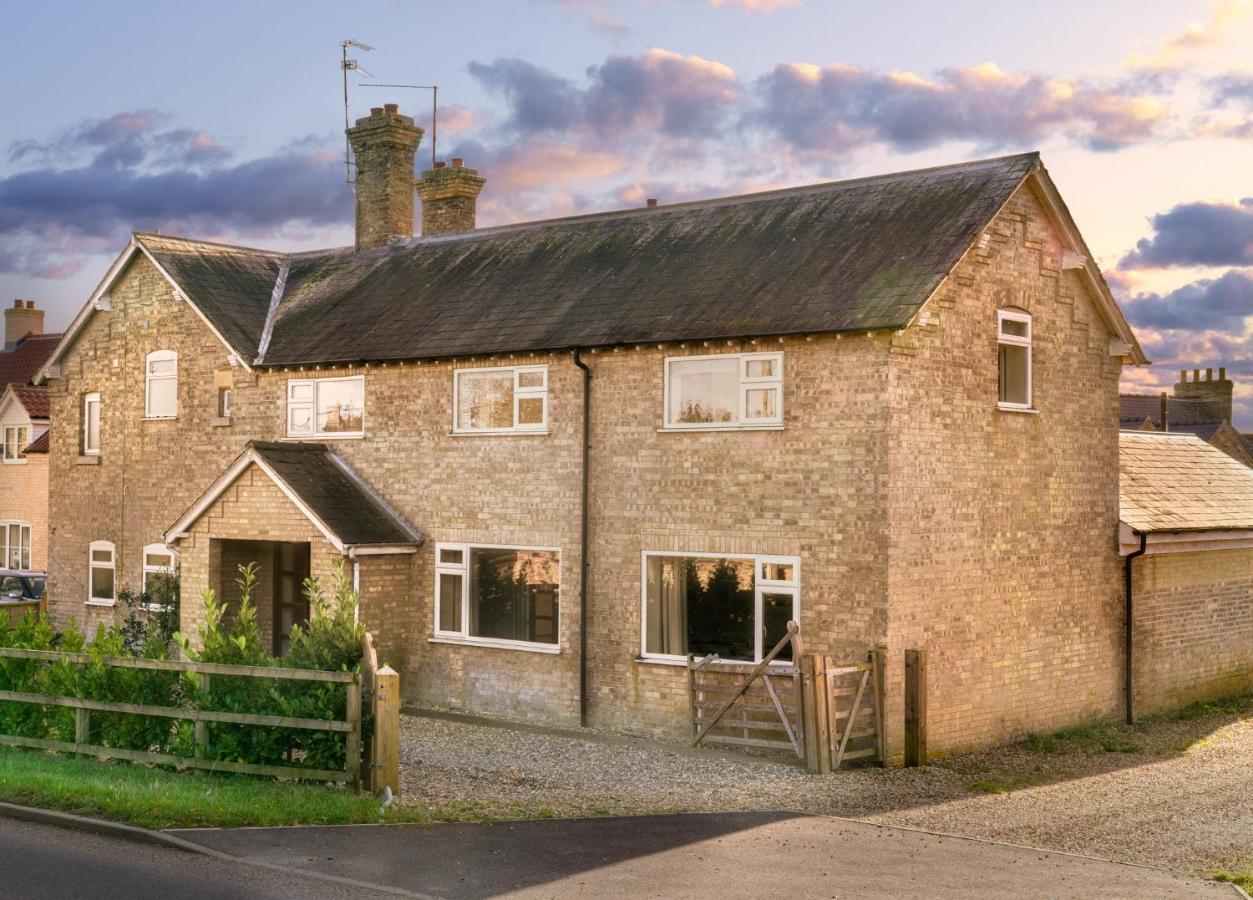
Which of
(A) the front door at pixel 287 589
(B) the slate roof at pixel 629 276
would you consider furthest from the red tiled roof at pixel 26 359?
(A) the front door at pixel 287 589

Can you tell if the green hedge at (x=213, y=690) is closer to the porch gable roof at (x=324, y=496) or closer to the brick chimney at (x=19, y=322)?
the porch gable roof at (x=324, y=496)

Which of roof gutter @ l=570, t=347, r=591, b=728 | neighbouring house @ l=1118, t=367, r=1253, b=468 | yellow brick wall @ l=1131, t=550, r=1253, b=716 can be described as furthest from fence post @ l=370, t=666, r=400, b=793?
neighbouring house @ l=1118, t=367, r=1253, b=468

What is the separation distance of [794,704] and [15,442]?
107 feet

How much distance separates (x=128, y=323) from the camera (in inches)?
1104

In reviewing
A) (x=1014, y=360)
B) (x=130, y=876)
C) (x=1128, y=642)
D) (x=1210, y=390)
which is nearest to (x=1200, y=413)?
(x=1210, y=390)

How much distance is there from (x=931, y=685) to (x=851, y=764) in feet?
5.78

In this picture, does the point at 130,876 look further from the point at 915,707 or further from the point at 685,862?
the point at 915,707

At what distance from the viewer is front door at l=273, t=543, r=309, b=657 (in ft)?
84.6

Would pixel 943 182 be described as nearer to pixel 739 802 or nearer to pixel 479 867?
pixel 739 802

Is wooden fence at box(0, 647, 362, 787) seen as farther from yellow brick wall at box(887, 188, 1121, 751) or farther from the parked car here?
the parked car

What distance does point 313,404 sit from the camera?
24.9 metres

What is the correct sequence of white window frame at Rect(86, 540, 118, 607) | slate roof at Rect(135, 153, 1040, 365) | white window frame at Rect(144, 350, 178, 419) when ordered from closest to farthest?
slate roof at Rect(135, 153, 1040, 365) < white window frame at Rect(144, 350, 178, 419) < white window frame at Rect(86, 540, 118, 607)

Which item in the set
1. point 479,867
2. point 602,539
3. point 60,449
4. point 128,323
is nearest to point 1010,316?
point 602,539

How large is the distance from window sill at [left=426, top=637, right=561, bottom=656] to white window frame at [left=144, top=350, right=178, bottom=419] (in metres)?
8.09
